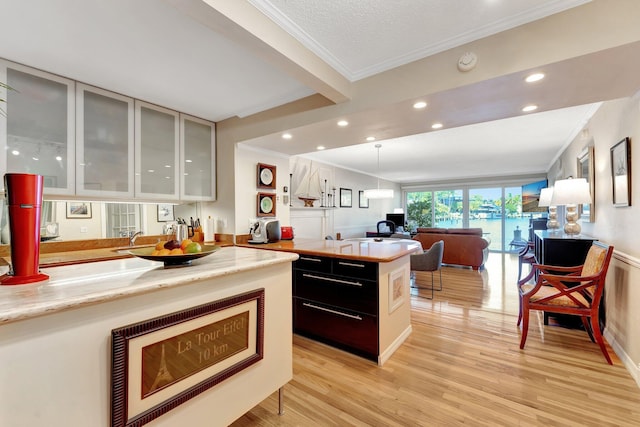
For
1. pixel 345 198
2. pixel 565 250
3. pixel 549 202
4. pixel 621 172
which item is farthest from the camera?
pixel 345 198

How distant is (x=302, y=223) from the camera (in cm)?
575

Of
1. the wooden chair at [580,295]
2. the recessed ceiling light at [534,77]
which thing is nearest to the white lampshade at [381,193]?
the wooden chair at [580,295]

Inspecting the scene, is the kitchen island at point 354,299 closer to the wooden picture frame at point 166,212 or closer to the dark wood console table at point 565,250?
the dark wood console table at point 565,250

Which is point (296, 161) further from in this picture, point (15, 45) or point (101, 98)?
point (15, 45)

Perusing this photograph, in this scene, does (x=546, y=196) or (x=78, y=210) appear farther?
(x=546, y=196)

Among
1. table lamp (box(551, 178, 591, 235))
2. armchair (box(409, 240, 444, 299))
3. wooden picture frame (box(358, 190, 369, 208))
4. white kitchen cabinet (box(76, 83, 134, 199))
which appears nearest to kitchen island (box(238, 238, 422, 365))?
armchair (box(409, 240, 444, 299))

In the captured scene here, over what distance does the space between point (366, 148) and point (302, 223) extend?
6.48 feet

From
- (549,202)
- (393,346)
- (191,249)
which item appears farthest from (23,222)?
(549,202)

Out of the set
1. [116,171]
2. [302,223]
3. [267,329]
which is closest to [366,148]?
[302,223]

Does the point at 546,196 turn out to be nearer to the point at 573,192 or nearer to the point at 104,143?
the point at 573,192

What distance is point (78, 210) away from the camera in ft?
9.16

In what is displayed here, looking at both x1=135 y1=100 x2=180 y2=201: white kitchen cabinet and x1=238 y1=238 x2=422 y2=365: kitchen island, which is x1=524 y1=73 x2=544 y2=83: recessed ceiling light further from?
x1=135 y1=100 x2=180 y2=201: white kitchen cabinet

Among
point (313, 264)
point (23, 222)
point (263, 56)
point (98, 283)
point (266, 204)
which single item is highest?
point (263, 56)

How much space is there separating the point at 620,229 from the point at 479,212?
23.4 feet
